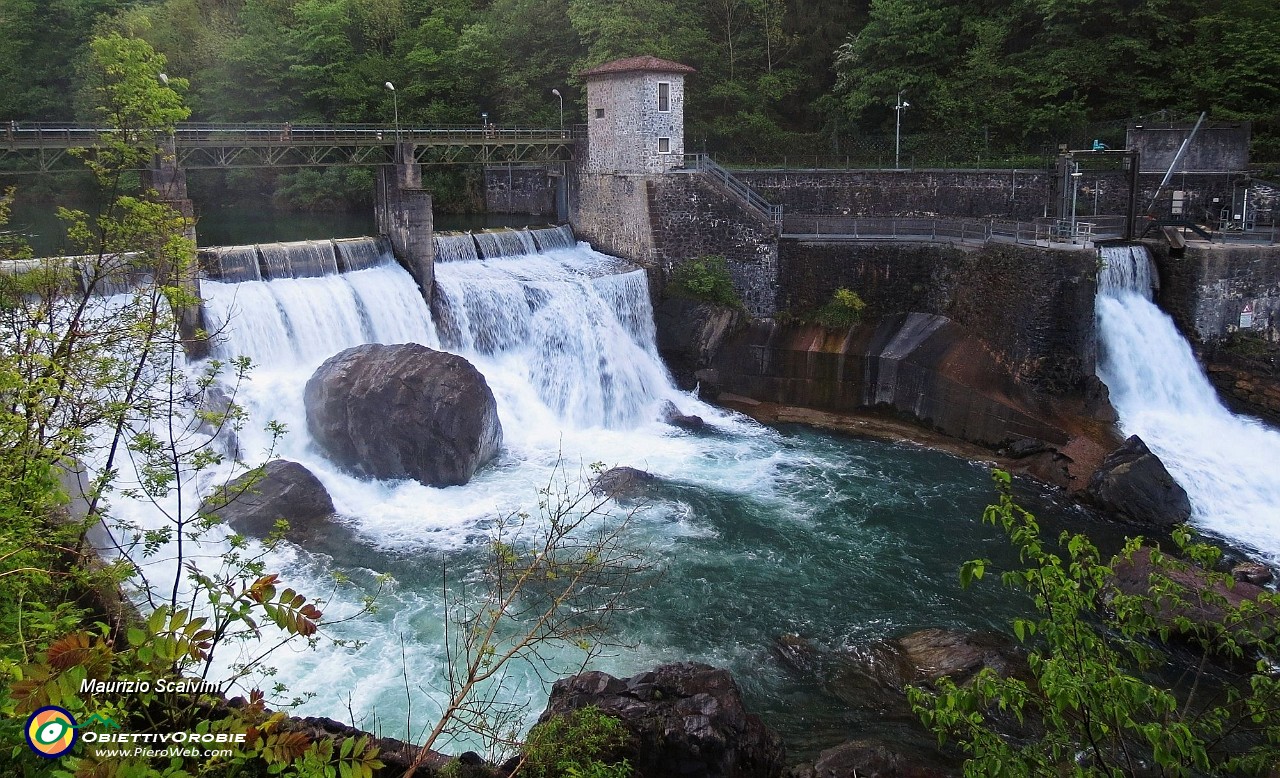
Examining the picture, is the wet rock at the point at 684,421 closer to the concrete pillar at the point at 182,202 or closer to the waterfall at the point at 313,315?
the waterfall at the point at 313,315

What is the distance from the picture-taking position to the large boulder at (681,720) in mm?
10977

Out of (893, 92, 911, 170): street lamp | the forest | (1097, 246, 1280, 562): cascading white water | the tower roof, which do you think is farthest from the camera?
(893, 92, 911, 170): street lamp

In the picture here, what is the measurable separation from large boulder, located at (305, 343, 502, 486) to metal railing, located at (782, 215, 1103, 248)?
12174mm

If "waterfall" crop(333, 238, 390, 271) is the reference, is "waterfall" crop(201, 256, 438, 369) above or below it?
below

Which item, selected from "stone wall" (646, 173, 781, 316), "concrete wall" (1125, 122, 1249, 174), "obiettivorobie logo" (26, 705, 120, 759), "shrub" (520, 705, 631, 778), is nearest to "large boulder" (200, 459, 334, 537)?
"shrub" (520, 705, 631, 778)

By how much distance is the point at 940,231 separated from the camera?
1058 inches

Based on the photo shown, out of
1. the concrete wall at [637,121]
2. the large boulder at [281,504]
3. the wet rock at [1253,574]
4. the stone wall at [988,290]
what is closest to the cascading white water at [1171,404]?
Result: the stone wall at [988,290]

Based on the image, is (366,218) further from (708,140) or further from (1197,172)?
(1197,172)

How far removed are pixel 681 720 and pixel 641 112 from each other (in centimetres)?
2084

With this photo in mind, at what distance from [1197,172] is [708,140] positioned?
1700 centimetres

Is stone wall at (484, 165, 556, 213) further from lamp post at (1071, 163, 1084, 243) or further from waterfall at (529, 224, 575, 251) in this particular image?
lamp post at (1071, 163, 1084, 243)

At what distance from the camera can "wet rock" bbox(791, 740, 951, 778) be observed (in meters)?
11.3

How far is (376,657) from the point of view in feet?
44.7

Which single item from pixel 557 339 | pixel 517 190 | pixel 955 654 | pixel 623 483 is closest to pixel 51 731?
pixel 955 654
